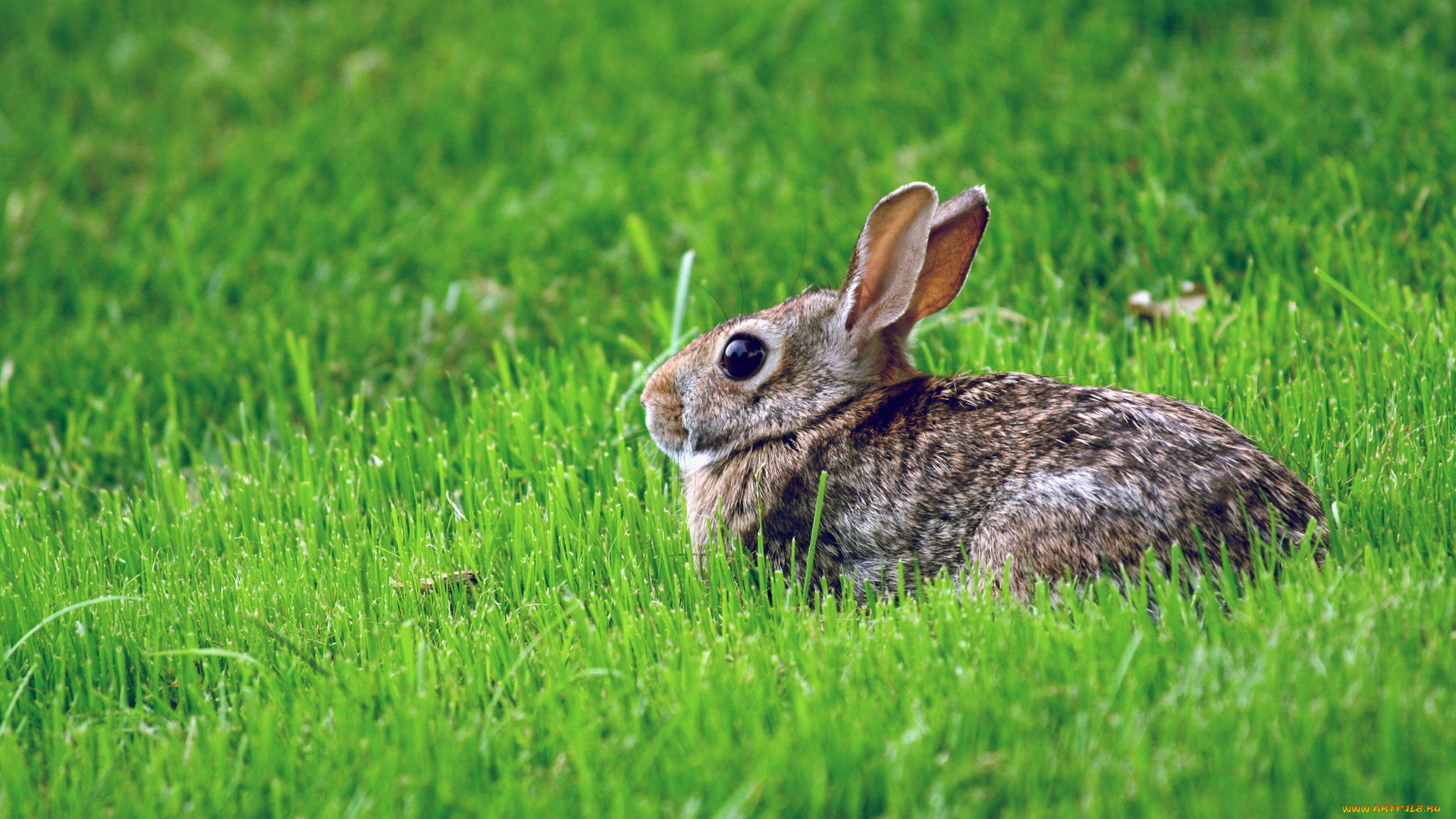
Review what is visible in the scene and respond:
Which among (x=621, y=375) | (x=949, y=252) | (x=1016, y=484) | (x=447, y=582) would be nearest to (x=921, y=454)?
(x=1016, y=484)

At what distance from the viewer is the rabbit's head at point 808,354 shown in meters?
3.92

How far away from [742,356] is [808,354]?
22cm

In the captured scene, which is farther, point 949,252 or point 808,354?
point 808,354

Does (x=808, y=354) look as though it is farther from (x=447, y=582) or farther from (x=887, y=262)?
(x=447, y=582)

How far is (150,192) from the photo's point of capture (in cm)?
726

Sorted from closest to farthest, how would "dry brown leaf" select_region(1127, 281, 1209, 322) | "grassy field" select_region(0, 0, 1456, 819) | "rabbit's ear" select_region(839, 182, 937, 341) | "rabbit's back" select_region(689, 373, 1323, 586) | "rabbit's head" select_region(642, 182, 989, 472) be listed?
1. "grassy field" select_region(0, 0, 1456, 819)
2. "rabbit's back" select_region(689, 373, 1323, 586)
3. "rabbit's ear" select_region(839, 182, 937, 341)
4. "rabbit's head" select_region(642, 182, 989, 472)
5. "dry brown leaf" select_region(1127, 281, 1209, 322)

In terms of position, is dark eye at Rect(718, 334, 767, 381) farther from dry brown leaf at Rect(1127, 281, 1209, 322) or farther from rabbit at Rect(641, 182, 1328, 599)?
dry brown leaf at Rect(1127, 281, 1209, 322)

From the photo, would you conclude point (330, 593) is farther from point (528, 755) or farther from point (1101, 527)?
point (1101, 527)

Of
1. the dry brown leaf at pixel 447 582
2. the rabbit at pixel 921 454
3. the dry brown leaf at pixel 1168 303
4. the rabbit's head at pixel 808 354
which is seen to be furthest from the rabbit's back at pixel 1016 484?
the dry brown leaf at pixel 1168 303

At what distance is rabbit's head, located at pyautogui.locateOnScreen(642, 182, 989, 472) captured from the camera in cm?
392

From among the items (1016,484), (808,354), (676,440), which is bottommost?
(1016,484)

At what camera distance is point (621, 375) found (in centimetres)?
500

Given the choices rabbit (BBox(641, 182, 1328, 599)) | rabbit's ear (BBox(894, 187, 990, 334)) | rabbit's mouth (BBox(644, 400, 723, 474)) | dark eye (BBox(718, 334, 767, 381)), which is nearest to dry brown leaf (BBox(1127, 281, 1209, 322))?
rabbit's ear (BBox(894, 187, 990, 334))

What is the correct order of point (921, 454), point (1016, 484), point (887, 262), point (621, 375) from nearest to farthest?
point (1016, 484) → point (921, 454) → point (887, 262) → point (621, 375)
